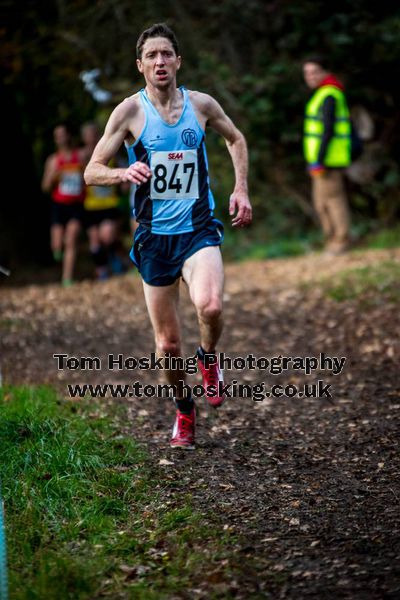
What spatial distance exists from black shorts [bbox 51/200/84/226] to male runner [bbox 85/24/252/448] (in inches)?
286

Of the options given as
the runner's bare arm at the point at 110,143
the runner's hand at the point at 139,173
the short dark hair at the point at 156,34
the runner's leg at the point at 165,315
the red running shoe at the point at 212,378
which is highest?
the short dark hair at the point at 156,34

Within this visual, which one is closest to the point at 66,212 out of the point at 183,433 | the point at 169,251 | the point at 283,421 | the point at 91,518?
the point at 283,421

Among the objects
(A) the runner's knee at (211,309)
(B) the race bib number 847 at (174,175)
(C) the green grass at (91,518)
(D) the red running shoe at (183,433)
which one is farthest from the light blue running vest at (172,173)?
(C) the green grass at (91,518)

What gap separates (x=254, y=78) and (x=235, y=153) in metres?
8.70

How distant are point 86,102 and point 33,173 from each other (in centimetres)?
196

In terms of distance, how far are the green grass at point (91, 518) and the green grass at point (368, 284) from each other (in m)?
4.19

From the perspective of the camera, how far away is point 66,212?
12281 mm

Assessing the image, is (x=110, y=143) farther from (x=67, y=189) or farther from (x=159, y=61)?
(x=67, y=189)

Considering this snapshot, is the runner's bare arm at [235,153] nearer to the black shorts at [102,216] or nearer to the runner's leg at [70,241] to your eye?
the runner's leg at [70,241]

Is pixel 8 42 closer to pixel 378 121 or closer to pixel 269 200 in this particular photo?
pixel 269 200

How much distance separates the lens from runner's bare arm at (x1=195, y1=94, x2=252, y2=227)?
16.6 feet

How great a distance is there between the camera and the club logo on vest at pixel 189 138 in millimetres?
4973

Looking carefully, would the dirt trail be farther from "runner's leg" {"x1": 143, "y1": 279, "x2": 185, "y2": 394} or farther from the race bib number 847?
the race bib number 847

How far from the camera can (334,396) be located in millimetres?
6555
